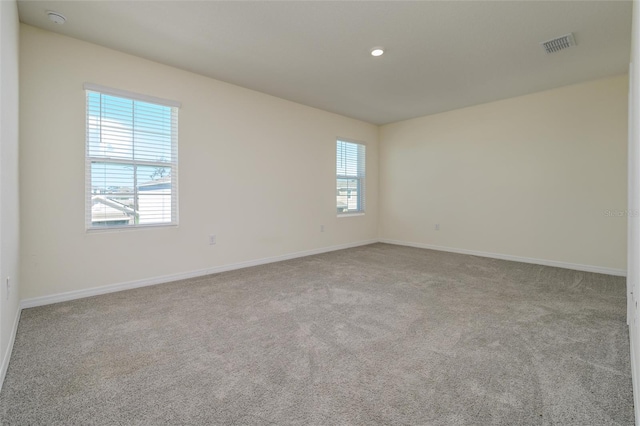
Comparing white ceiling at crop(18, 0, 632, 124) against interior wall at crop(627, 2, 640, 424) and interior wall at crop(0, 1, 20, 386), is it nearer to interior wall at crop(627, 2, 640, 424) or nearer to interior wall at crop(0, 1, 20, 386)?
interior wall at crop(0, 1, 20, 386)

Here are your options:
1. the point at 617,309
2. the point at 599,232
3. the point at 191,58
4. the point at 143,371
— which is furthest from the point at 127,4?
the point at 599,232

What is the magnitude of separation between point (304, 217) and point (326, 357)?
3.41m

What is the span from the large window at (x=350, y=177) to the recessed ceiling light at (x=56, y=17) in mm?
4136

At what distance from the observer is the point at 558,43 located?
9.87 ft

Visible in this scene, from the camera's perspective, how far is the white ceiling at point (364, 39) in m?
2.49

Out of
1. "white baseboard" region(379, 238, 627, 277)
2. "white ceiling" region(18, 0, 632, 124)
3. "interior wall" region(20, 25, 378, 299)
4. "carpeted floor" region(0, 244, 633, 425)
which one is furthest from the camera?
"white baseboard" region(379, 238, 627, 277)

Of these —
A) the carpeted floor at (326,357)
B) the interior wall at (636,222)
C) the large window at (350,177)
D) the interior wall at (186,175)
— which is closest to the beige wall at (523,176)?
the large window at (350,177)

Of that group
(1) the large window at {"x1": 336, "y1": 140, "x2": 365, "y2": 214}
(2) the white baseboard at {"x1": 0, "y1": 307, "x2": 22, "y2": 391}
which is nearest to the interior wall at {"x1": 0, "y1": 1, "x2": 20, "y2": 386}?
(2) the white baseboard at {"x1": 0, "y1": 307, "x2": 22, "y2": 391}

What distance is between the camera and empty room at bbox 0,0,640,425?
5.47 feet

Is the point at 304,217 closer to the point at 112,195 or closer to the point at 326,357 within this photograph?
the point at 112,195

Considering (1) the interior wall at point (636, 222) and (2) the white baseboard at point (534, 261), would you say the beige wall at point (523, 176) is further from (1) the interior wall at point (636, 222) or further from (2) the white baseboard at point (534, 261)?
(1) the interior wall at point (636, 222)

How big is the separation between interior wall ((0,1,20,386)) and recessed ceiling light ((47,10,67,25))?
0.24 metres

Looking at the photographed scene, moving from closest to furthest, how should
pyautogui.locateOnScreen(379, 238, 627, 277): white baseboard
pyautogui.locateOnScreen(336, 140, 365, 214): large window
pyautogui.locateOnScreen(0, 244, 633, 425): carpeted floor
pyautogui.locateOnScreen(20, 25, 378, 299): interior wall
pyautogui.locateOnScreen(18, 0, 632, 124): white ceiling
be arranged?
1. pyautogui.locateOnScreen(0, 244, 633, 425): carpeted floor
2. pyautogui.locateOnScreen(18, 0, 632, 124): white ceiling
3. pyautogui.locateOnScreen(20, 25, 378, 299): interior wall
4. pyautogui.locateOnScreen(379, 238, 627, 277): white baseboard
5. pyautogui.locateOnScreen(336, 140, 365, 214): large window

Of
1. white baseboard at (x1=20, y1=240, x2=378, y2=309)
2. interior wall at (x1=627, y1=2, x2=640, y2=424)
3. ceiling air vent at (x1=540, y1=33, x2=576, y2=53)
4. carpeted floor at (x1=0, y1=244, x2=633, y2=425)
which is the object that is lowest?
carpeted floor at (x1=0, y1=244, x2=633, y2=425)
